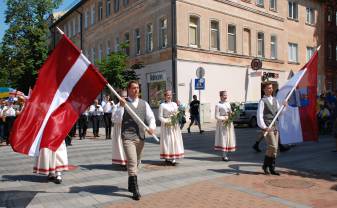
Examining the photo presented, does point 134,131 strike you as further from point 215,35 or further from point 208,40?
point 215,35

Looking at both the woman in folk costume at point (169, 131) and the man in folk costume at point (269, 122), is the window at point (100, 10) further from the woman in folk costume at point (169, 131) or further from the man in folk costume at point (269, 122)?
the man in folk costume at point (269, 122)

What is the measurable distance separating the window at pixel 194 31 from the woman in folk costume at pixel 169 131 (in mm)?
Answer: 17471

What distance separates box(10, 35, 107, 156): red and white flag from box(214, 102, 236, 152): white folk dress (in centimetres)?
484

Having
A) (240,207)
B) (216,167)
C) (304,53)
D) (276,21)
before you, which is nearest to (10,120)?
(216,167)

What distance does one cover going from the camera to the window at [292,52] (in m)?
37.8

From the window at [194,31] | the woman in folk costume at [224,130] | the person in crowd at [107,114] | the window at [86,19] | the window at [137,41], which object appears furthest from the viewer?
the window at [86,19]

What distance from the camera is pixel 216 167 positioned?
10.6 metres

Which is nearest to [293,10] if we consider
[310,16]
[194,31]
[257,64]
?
[310,16]

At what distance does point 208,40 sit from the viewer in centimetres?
2894

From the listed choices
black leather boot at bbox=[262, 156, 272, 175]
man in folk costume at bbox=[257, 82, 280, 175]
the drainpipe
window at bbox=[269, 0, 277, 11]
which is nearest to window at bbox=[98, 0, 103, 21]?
the drainpipe

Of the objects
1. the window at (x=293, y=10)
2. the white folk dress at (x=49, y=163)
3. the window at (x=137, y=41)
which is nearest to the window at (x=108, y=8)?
the window at (x=137, y=41)

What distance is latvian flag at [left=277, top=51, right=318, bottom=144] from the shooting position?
9828 mm

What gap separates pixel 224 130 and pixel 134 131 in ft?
15.5

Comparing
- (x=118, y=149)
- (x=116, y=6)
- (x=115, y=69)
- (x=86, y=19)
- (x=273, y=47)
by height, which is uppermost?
(x=86, y=19)
